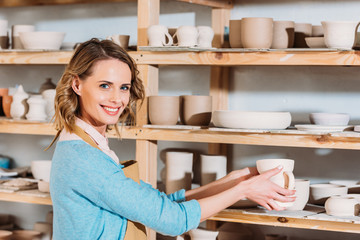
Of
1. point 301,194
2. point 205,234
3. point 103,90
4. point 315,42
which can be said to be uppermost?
point 315,42

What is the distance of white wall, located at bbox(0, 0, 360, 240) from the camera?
263 centimetres

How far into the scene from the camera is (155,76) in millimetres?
2428

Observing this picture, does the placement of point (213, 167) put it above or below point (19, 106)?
below

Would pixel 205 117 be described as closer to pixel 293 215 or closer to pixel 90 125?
pixel 293 215

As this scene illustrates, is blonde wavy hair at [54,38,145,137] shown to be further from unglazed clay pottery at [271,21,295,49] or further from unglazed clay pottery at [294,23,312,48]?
unglazed clay pottery at [294,23,312,48]

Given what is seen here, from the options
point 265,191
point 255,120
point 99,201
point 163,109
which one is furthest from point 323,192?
point 99,201

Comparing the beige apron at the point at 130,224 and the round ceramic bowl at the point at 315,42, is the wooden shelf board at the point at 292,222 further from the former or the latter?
the round ceramic bowl at the point at 315,42

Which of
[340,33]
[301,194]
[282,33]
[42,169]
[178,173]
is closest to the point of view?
[340,33]

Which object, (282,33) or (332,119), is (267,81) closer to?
(282,33)

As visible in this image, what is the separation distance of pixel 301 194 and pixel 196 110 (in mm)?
546

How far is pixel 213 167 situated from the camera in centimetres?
241

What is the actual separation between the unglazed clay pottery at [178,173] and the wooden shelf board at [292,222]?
0.26 metres

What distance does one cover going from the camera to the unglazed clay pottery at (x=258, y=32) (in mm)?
2244

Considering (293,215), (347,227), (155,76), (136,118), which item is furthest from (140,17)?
(347,227)
